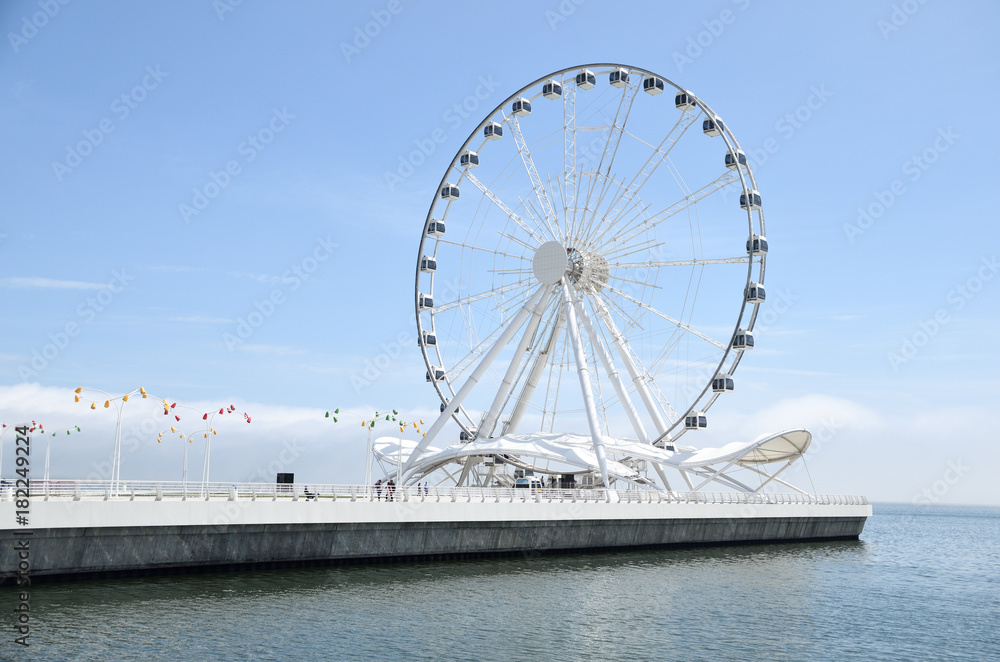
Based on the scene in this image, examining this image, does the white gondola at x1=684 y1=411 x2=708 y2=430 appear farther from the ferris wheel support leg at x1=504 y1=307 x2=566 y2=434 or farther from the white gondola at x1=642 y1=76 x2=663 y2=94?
the white gondola at x1=642 y1=76 x2=663 y2=94

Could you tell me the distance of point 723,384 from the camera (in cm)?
5491

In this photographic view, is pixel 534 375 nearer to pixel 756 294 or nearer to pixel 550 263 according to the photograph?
pixel 550 263

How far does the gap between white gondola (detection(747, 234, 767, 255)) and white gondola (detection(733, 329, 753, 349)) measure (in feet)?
16.5

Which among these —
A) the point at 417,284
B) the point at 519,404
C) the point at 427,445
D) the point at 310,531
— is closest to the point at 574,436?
the point at 519,404

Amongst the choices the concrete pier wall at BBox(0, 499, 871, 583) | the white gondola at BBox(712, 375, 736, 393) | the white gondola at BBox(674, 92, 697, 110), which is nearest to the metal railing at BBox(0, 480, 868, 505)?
the concrete pier wall at BBox(0, 499, 871, 583)

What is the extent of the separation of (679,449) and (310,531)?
28.1m

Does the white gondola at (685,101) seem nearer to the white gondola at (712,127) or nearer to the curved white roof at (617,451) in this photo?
the white gondola at (712,127)

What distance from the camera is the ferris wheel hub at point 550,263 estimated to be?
5941cm

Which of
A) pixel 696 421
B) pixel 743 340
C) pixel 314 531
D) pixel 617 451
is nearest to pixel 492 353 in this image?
pixel 617 451

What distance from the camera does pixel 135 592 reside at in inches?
1228

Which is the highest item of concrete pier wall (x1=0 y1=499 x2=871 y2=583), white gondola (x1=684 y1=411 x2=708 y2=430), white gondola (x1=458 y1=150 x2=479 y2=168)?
white gondola (x1=458 y1=150 x2=479 y2=168)

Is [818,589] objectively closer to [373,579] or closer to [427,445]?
[373,579]

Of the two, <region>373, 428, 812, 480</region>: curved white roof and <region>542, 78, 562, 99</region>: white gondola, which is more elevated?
<region>542, 78, 562, 99</region>: white gondola

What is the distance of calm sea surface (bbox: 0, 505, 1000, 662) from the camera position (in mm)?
24906
